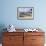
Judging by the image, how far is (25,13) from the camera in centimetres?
→ 427

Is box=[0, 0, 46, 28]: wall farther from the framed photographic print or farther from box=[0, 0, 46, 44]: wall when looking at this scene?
the framed photographic print

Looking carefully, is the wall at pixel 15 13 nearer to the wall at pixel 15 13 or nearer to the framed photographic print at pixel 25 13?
the wall at pixel 15 13

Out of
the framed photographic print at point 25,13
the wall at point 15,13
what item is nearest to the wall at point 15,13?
the wall at point 15,13

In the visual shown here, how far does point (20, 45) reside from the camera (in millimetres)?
3799

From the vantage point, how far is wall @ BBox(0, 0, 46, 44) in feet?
14.0

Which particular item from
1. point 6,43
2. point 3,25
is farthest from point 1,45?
point 3,25

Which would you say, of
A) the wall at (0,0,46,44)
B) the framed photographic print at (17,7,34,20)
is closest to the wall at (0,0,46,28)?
the wall at (0,0,46,44)

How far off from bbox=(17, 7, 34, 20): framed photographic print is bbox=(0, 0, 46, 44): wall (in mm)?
104

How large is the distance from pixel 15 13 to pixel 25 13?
0.34 m

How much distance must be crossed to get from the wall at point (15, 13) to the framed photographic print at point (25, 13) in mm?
104

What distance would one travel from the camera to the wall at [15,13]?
425 cm

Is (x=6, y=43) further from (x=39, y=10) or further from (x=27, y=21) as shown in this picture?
(x=39, y=10)

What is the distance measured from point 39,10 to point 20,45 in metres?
1.38

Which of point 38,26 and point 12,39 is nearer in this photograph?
point 12,39
